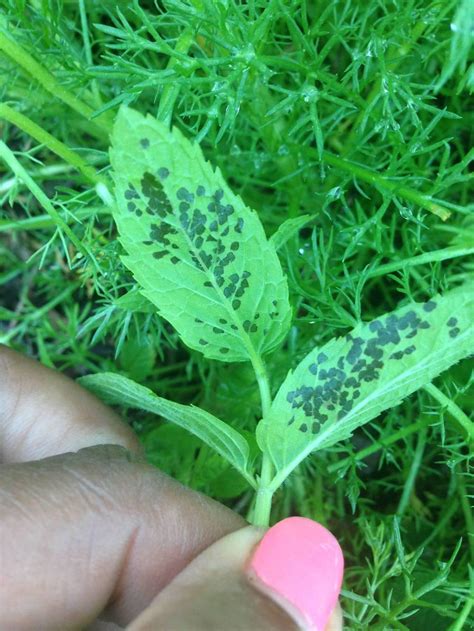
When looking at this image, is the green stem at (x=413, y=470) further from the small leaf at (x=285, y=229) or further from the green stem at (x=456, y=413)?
the small leaf at (x=285, y=229)

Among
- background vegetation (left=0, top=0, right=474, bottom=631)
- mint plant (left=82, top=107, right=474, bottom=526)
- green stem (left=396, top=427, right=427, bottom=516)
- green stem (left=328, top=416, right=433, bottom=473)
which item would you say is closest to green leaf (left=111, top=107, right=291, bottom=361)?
mint plant (left=82, top=107, right=474, bottom=526)

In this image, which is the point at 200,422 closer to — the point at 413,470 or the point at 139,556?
the point at 139,556

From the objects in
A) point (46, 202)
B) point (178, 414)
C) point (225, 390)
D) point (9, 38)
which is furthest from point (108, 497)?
point (9, 38)

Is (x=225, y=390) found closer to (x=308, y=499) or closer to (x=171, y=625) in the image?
(x=308, y=499)

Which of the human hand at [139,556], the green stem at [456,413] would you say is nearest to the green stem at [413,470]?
→ the green stem at [456,413]

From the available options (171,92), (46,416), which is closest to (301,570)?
(46,416)

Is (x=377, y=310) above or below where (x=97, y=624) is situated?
above
